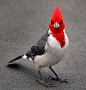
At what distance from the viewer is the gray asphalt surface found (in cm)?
434

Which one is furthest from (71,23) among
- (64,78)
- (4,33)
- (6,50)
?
(64,78)

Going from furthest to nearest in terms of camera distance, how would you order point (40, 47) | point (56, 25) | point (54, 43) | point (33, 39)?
point (33, 39) → point (40, 47) → point (54, 43) → point (56, 25)

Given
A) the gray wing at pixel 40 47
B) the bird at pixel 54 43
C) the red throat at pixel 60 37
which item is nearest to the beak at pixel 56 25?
the bird at pixel 54 43

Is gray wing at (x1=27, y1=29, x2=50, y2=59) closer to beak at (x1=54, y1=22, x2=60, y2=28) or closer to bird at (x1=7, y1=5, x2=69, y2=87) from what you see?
bird at (x1=7, y1=5, x2=69, y2=87)

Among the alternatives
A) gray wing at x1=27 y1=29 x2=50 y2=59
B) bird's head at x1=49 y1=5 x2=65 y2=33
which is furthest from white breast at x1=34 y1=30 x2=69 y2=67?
bird's head at x1=49 y1=5 x2=65 y2=33

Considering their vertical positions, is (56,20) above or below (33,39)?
above

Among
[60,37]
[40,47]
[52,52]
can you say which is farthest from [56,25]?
[40,47]

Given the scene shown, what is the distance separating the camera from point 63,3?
1030cm

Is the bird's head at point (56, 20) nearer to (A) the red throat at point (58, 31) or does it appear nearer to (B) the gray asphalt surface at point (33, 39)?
(A) the red throat at point (58, 31)

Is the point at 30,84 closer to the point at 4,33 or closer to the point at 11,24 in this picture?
the point at 4,33

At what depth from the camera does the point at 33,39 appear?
659 cm

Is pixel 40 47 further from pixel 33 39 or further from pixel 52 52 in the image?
pixel 33 39

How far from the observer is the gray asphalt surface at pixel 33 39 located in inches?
171

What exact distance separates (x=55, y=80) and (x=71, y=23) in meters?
4.12
